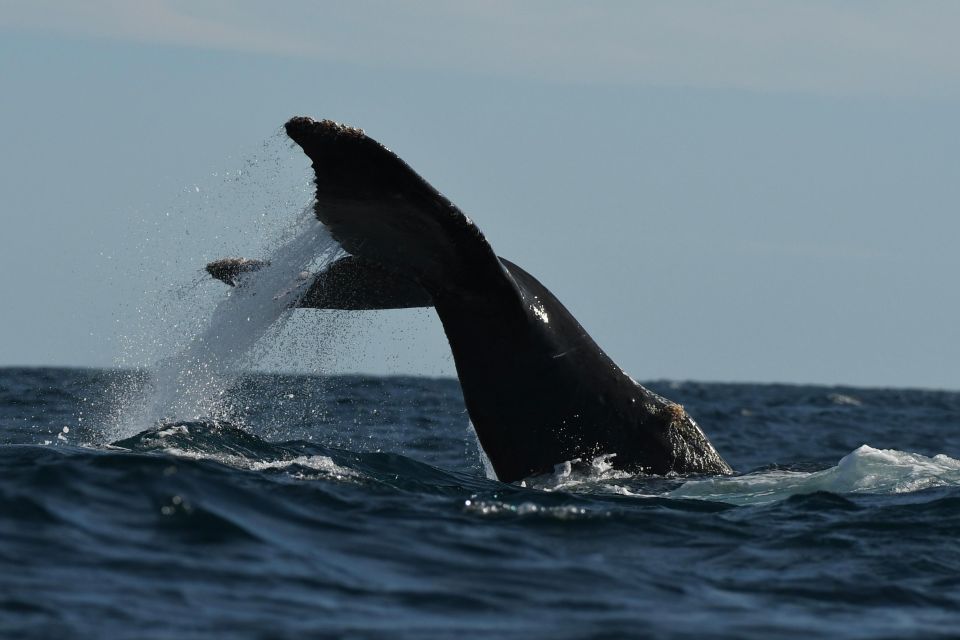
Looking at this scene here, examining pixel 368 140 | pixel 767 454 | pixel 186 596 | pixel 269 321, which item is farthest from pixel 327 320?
pixel 767 454

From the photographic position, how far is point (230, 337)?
979 cm

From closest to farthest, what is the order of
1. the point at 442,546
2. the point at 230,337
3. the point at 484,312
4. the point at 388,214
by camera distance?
the point at 442,546 < the point at 388,214 < the point at 484,312 < the point at 230,337

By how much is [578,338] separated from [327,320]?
5.35 ft

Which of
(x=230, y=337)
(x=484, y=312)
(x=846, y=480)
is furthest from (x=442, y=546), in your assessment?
(x=846, y=480)

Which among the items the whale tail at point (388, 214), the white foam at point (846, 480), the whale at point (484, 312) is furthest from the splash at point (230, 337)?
the white foam at point (846, 480)

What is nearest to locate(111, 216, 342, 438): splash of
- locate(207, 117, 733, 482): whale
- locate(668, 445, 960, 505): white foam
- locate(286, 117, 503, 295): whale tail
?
locate(207, 117, 733, 482): whale

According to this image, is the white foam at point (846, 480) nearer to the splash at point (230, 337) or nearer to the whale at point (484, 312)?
the whale at point (484, 312)

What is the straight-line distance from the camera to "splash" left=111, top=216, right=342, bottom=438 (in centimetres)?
902

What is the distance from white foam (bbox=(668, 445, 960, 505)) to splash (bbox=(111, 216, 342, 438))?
8.49 feet

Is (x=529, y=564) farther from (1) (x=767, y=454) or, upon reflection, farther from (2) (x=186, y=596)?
(1) (x=767, y=454)

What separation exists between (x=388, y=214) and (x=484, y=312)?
864mm

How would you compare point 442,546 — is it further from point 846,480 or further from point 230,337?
point 846,480

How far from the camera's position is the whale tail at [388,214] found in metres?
7.62

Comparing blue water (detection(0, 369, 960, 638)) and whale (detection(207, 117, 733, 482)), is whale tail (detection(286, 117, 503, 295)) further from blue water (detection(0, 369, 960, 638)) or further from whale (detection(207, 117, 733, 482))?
blue water (detection(0, 369, 960, 638))
